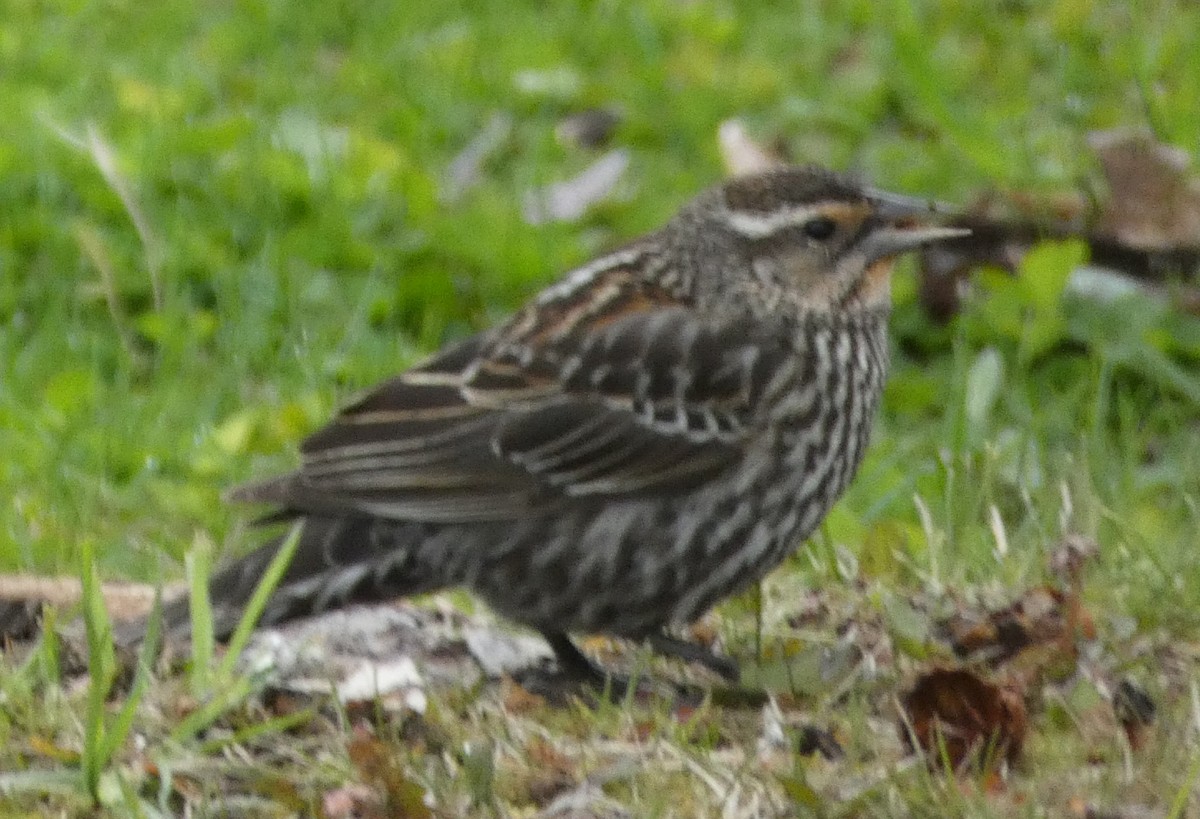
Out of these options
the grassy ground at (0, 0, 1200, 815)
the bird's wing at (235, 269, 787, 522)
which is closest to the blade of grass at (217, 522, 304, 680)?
the grassy ground at (0, 0, 1200, 815)

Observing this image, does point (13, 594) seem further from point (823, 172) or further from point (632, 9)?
point (632, 9)

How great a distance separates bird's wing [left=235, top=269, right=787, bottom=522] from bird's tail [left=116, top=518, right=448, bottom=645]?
0.05 meters

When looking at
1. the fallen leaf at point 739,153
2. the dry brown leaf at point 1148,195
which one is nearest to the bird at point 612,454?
the dry brown leaf at point 1148,195

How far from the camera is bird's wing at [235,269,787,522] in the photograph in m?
4.55

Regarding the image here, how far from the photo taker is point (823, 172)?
4.91 metres

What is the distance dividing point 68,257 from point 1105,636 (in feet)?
11.6

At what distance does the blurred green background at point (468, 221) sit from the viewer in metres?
5.51

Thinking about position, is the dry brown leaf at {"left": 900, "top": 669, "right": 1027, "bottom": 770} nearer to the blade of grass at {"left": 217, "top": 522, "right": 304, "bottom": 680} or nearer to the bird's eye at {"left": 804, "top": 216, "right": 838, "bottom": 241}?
the blade of grass at {"left": 217, "top": 522, "right": 304, "bottom": 680}

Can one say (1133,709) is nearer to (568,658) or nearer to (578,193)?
(568,658)

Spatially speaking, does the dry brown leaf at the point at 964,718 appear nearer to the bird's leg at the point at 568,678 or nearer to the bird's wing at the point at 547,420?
the bird's leg at the point at 568,678

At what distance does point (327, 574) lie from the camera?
4.50m

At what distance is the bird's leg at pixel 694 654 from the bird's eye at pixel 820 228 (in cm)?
87

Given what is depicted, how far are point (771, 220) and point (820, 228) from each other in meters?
0.10

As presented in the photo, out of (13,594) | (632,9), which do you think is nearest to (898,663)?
(13,594)
